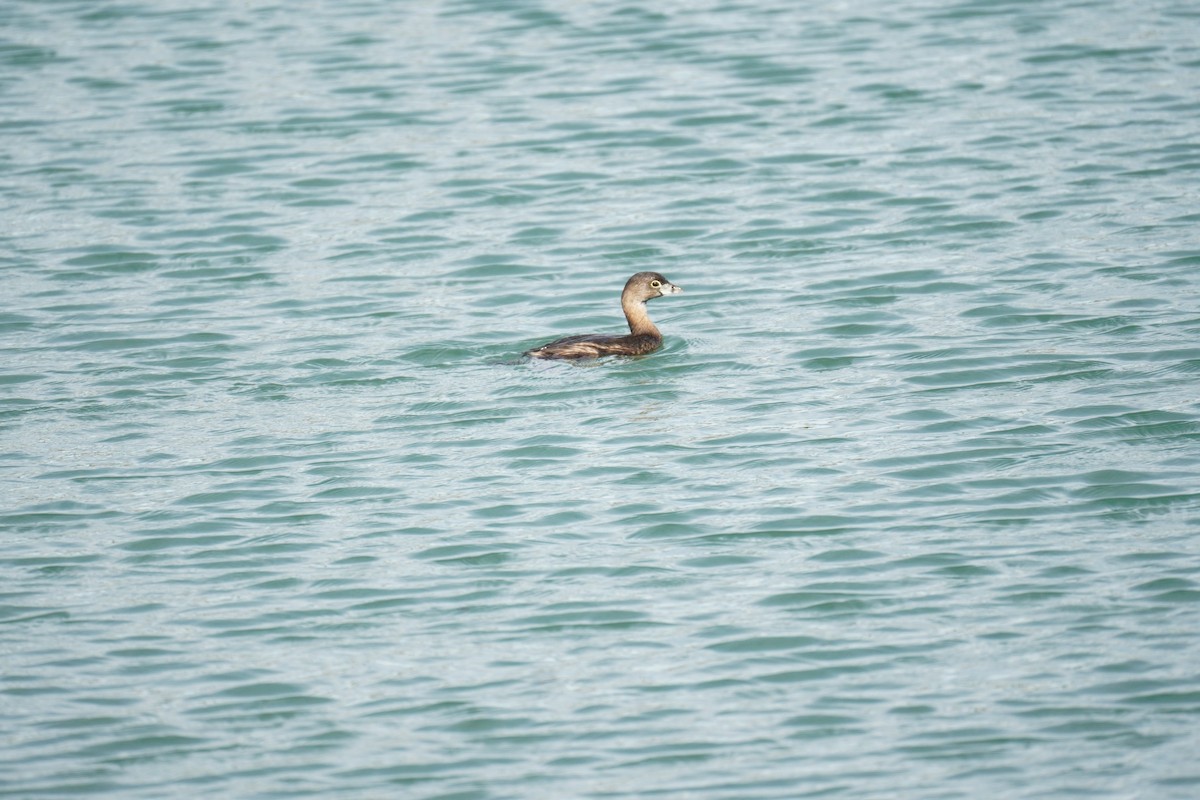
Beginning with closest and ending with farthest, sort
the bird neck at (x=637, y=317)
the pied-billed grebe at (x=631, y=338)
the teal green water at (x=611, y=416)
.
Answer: the teal green water at (x=611, y=416), the pied-billed grebe at (x=631, y=338), the bird neck at (x=637, y=317)

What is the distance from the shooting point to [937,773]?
779cm

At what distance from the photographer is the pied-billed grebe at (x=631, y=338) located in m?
13.3

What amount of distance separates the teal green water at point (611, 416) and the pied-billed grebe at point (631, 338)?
0.14m

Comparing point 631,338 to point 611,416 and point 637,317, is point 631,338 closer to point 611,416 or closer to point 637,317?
point 637,317

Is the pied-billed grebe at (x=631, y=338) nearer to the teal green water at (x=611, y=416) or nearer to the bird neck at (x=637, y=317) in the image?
the bird neck at (x=637, y=317)

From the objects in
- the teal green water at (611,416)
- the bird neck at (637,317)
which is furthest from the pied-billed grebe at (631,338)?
the teal green water at (611,416)

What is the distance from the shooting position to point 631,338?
1370 centimetres

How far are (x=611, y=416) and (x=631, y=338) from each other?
1148 mm

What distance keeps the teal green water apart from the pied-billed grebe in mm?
138

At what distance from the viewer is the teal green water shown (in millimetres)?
8398

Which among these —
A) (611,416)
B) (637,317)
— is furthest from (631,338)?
(611,416)

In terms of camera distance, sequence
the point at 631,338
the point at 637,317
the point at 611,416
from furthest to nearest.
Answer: the point at 637,317 → the point at 631,338 → the point at 611,416

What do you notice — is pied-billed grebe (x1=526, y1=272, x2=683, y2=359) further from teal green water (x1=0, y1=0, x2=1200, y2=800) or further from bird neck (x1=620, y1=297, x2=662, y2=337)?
teal green water (x1=0, y1=0, x2=1200, y2=800)

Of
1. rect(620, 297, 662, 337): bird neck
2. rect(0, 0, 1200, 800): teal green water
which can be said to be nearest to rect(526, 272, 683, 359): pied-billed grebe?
rect(620, 297, 662, 337): bird neck
